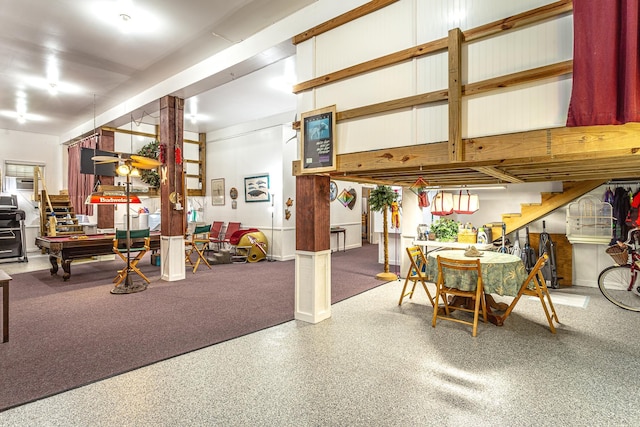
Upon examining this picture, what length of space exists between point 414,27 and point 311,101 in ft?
4.18

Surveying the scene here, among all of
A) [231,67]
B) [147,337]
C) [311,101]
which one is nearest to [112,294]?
[147,337]

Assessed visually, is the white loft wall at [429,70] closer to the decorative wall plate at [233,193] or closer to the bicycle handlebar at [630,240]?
the bicycle handlebar at [630,240]

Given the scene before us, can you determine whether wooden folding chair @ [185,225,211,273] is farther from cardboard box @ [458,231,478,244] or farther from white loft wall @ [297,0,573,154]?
cardboard box @ [458,231,478,244]

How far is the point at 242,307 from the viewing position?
4.64 meters

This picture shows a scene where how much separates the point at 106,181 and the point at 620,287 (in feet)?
35.7

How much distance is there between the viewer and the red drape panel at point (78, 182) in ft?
29.3

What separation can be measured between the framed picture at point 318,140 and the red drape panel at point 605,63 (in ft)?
6.58

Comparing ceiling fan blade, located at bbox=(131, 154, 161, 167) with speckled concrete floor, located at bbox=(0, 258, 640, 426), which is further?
ceiling fan blade, located at bbox=(131, 154, 161, 167)

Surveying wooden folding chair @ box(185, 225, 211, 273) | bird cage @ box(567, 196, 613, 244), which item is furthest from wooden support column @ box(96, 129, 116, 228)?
bird cage @ box(567, 196, 613, 244)

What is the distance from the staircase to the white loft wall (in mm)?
3844

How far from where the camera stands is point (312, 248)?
13.1 feet

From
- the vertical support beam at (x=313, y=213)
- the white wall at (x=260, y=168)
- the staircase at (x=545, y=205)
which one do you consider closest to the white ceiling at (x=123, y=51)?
the white wall at (x=260, y=168)

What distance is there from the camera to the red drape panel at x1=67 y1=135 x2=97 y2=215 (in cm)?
894

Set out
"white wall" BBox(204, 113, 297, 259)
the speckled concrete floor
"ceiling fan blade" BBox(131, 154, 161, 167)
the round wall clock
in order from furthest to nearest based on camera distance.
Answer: the round wall clock
"white wall" BBox(204, 113, 297, 259)
"ceiling fan blade" BBox(131, 154, 161, 167)
the speckled concrete floor
